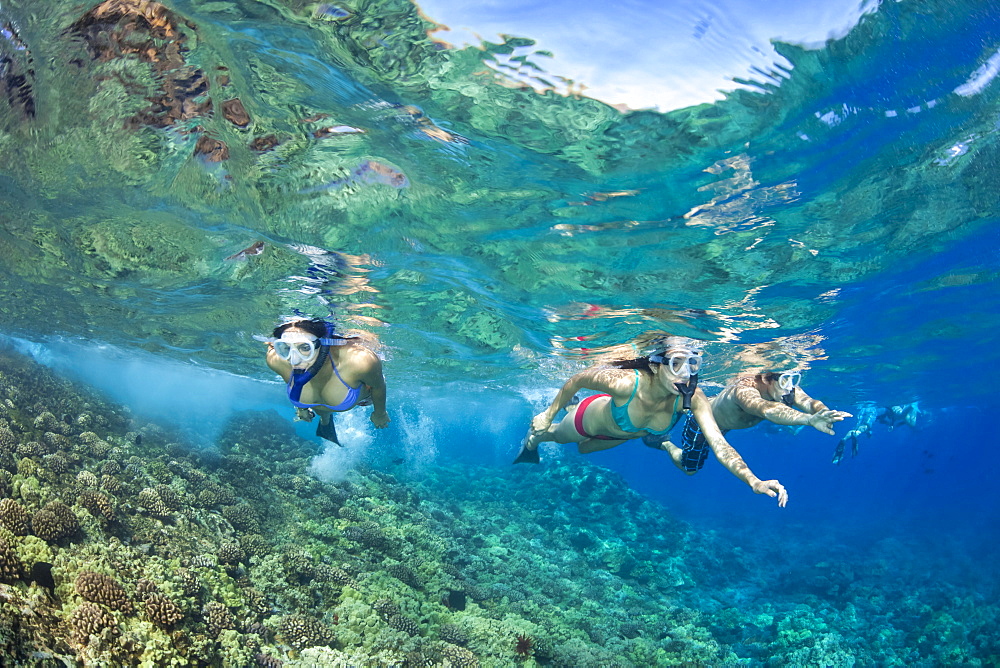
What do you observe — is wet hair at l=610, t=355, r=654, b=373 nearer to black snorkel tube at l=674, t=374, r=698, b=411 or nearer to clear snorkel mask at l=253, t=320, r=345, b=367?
black snorkel tube at l=674, t=374, r=698, b=411

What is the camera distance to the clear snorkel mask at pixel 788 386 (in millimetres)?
8258

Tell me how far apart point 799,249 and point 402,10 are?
949 centimetres

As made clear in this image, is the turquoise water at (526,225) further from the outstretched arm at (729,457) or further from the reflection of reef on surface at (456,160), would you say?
the outstretched arm at (729,457)

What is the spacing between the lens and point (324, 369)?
7609 mm

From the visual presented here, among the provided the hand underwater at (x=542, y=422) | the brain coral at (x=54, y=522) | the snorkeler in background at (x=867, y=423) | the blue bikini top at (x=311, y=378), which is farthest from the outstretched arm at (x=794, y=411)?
the snorkeler in background at (x=867, y=423)

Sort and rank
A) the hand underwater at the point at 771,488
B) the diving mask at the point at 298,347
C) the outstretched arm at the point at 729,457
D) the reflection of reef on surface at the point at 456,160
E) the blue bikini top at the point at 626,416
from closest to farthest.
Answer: the hand underwater at the point at 771,488 < the outstretched arm at the point at 729,457 < the reflection of reef on surface at the point at 456,160 < the diving mask at the point at 298,347 < the blue bikini top at the point at 626,416

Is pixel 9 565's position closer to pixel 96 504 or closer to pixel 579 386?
pixel 96 504

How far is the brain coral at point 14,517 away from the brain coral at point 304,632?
3830 millimetres

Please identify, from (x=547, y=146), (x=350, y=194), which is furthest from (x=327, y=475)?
(x=547, y=146)

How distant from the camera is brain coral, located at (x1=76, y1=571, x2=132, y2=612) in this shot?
5625 mm

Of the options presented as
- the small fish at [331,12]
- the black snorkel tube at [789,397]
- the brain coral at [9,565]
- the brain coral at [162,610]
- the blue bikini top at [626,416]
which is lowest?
the brain coral at [162,610]

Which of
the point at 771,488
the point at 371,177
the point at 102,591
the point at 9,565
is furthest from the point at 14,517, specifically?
the point at 771,488

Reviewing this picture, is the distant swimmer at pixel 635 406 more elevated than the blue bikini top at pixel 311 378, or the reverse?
the distant swimmer at pixel 635 406

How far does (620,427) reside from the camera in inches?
318
